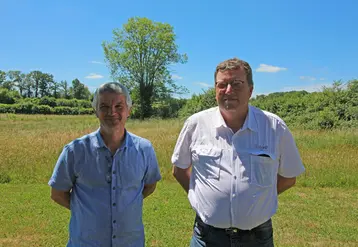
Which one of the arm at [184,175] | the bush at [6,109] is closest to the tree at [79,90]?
the bush at [6,109]

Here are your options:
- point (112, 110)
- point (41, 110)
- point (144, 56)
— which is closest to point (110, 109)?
point (112, 110)

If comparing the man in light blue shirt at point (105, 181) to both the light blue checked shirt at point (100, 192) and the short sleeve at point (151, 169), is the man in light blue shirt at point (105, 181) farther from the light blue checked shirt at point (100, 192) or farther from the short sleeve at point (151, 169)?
the short sleeve at point (151, 169)

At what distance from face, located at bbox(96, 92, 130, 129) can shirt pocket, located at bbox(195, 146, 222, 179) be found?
65cm

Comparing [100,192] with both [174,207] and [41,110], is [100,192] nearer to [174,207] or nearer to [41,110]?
[174,207]

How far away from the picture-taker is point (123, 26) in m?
43.9

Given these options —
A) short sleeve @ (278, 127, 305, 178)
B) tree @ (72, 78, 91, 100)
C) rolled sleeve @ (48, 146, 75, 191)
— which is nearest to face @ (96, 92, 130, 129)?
rolled sleeve @ (48, 146, 75, 191)

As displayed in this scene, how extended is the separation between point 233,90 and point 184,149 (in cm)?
62

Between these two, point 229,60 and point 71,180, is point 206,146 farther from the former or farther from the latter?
point 71,180

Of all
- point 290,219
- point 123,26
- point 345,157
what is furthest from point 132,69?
point 290,219

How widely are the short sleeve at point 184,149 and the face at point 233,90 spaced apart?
357mm

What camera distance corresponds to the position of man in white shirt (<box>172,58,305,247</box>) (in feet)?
6.88

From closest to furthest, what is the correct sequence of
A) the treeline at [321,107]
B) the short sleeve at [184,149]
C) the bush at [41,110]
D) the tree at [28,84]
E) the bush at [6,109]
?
the short sleeve at [184,149] < the treeline at [321,107] < the bush at [6,109] < the bush at [41,110] < the tree at [28,84]

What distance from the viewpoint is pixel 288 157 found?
2293mm

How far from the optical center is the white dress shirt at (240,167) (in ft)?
6.86
